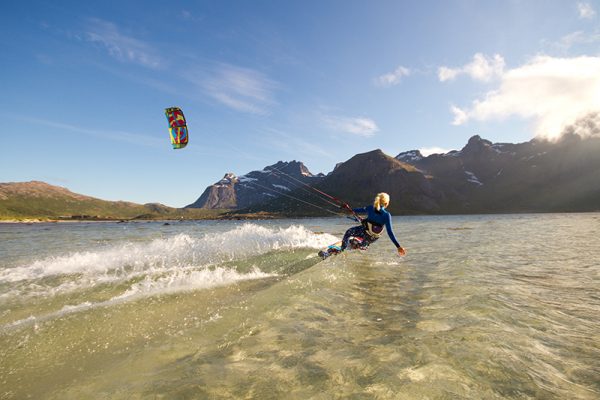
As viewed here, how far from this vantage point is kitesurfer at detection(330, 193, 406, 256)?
1434 cm

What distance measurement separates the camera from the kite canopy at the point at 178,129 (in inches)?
740

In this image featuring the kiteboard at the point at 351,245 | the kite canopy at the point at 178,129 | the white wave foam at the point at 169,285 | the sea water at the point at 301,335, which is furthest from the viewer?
the kite canopy at the point at 178,129

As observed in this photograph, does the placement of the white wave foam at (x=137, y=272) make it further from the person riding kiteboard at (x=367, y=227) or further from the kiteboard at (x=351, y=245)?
the person riding kiteboard at (x=367, y=227)

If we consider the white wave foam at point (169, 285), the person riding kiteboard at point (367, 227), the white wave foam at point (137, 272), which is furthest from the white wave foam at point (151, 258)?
the person riding kiteboard at point (367, 227)

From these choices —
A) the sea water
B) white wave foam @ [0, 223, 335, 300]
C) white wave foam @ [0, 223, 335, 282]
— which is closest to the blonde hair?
the sea water

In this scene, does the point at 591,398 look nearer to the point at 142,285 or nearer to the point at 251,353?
the point at 251,353

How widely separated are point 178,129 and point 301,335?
1619 cm

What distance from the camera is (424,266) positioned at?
15.7 metres

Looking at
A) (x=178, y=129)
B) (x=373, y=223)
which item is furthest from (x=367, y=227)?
(x=178, y=129)

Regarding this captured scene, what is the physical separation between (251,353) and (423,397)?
3.08 m

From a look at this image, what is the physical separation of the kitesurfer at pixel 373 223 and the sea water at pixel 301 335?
7.13ft

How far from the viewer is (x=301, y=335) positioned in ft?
22.4

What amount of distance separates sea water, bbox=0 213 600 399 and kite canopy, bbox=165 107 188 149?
8292 mm

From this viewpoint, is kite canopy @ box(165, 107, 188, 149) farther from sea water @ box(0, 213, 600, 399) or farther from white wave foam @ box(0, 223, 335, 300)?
sea water @ box(0, 213, 600, 399)
